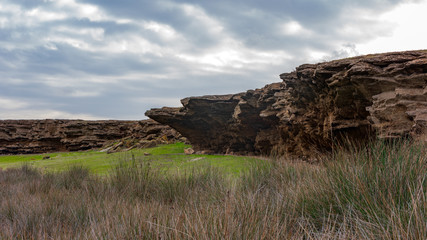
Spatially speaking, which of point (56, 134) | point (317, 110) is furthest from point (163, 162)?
point (56, 134)

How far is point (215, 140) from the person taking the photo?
51.5 ft

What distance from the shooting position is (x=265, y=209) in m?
2.99

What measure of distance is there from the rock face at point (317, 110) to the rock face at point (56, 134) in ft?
43.4

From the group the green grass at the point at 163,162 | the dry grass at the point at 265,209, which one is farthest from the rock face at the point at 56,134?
the dry grass at the point at 265,209

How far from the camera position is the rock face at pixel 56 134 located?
27.5 meters

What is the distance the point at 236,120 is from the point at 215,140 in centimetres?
228

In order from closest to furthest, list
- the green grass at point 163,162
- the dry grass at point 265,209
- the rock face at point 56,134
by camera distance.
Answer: the dry grass at point 265,209 < the green grass at point 163,162 < the rock face at point 56,134

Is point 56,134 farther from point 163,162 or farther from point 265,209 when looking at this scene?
point 265,209

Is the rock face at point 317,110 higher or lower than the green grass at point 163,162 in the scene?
higher

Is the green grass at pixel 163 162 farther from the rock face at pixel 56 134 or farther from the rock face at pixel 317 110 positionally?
the rock face at pixel 56 134

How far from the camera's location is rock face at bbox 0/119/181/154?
90.3ft

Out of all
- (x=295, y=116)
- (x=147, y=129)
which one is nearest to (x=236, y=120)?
(x=295, y=116)

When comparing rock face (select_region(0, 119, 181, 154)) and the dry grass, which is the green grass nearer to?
the dry grass

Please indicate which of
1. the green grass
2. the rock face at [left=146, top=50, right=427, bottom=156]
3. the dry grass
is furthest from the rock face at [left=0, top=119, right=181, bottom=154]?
the dry grass
